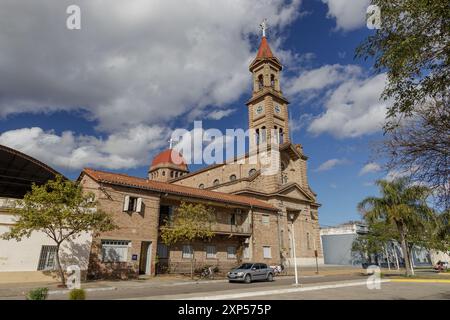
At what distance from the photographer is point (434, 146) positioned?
26.7 ft

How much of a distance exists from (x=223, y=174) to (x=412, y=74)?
41.2 metres

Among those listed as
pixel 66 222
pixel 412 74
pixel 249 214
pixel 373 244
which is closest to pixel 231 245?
pixel 249 214

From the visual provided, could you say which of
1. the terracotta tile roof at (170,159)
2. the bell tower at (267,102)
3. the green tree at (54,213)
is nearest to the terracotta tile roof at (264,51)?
the bell tower at (267,102)

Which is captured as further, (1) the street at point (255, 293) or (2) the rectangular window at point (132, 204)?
(2) the rectangular window at point (132, 204)

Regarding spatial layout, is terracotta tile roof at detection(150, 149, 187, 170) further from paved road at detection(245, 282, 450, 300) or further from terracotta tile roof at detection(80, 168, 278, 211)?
paved road at detection(245, 282, 450, 300)

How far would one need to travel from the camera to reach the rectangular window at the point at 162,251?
25875 mm

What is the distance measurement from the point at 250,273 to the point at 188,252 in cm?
789

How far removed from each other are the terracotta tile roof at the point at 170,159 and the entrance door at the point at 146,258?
4399 centimetres

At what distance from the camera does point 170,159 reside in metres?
68.1

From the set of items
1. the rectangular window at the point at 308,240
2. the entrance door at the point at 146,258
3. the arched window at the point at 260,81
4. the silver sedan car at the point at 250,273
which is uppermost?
the arched window at the point at 260,81

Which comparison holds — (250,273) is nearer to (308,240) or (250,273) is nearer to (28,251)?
(28,251)

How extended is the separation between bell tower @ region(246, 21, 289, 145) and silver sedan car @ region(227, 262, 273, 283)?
25086mm

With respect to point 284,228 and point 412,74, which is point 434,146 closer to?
point 412,74

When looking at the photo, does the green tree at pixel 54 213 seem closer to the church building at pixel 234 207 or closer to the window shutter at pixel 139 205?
the church building at pixel 234 207
